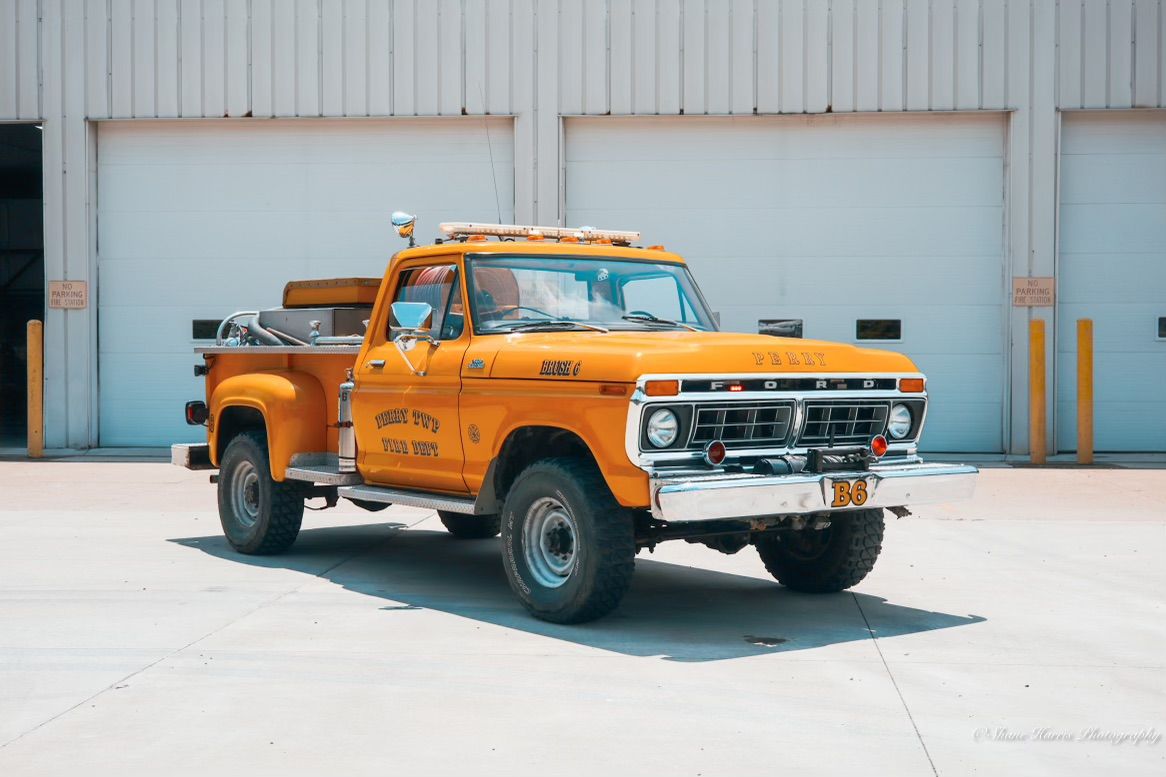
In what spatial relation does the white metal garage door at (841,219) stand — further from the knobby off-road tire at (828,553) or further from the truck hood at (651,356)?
the truck hood at (651,356)

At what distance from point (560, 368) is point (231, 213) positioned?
41.2 feet

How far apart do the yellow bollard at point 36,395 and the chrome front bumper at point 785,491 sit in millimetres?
13178

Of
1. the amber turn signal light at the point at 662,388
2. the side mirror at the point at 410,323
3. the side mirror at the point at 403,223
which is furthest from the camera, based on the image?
the side mirror at the point at 403,223

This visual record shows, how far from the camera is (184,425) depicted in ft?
62.5

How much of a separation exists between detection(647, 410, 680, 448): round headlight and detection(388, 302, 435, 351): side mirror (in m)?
1.55

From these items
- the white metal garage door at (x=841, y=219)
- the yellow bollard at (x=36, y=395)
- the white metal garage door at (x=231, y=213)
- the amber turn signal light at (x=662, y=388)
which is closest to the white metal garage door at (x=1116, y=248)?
the white metal garage door at (x=841, y=219)

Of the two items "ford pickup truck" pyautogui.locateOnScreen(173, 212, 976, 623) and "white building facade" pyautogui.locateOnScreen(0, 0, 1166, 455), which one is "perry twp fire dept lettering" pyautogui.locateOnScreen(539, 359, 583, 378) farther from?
"white building facade" pyautogui.locateOnScreen(0, 0, 1166, 455)

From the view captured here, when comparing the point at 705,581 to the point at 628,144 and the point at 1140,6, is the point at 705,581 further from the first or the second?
the point at 1140,6

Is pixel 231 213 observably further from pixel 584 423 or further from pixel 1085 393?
pixel 584 423

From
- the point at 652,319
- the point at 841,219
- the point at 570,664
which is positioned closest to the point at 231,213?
the point at 841,219

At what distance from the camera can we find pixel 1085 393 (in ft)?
55.5

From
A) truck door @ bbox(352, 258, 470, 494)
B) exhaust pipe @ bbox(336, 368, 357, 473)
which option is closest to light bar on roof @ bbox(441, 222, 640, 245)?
truck door @ bbox(352, 258, 470, 494)

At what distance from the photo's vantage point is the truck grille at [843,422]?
7289 mm

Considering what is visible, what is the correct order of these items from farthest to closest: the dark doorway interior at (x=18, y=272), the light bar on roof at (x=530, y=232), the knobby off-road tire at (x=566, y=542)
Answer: the dark doorway interior at (x=18, y=272), the light bar on roof at (x=530, y=232), the knobby off-road tire at (x=566, y=542)
